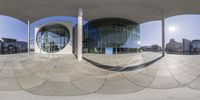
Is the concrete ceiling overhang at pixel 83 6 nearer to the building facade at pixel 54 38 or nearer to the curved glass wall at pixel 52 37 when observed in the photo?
the building facade at pixel 54 38

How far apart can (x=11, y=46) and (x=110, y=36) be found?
1657 cm

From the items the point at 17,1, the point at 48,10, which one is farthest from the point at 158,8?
the point at 17,1

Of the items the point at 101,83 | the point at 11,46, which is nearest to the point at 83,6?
the point at 101,83

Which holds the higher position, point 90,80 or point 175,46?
point 175,46

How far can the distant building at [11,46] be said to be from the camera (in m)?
21.8

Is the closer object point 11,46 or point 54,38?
point 11,46

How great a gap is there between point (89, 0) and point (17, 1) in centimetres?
713

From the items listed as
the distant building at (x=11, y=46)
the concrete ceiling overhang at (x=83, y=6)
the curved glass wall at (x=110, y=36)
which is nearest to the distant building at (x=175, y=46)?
the curved glass wall at (x=110, y=36)

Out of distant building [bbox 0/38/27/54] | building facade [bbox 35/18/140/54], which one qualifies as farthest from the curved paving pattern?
building facade [bbox 35/18/140/54]

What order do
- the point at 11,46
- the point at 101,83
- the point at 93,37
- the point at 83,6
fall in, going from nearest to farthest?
the point at 101,83, the point at 83,6, the point at 11,46, the point at 93,37

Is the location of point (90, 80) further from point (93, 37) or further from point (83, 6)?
point (93, 37)

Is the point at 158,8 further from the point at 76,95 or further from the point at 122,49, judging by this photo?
the point at 76,95

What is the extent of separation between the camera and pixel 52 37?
25.4 m

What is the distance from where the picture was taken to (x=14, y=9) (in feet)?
53.1
